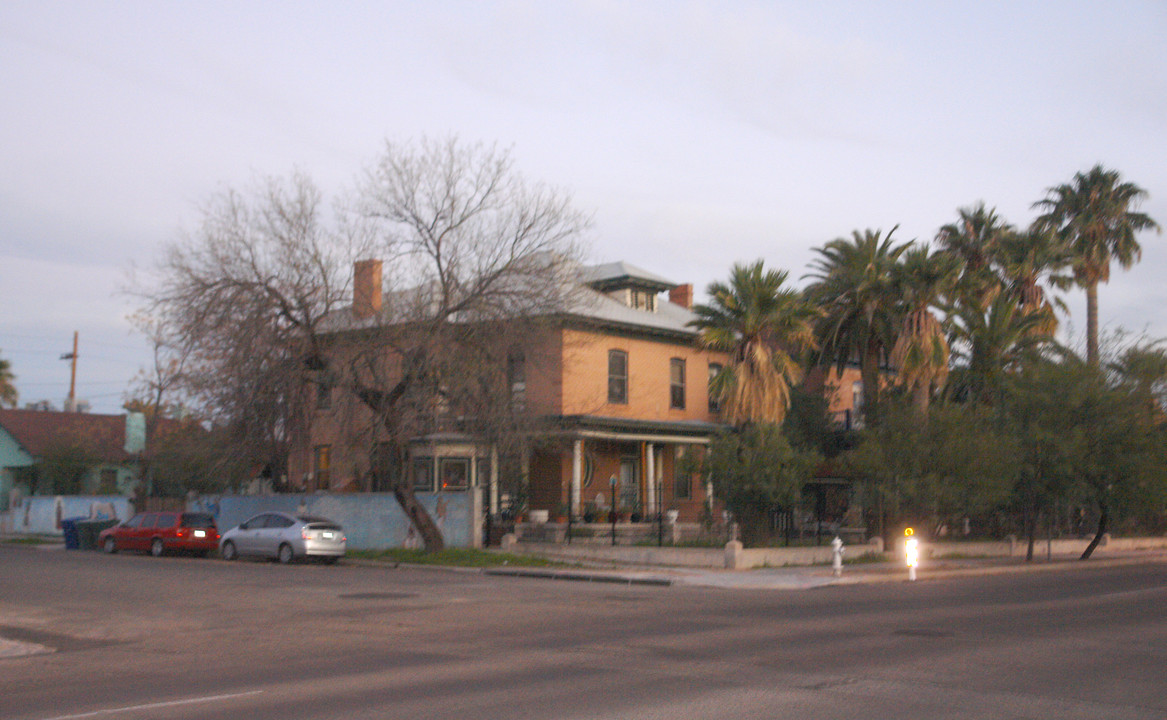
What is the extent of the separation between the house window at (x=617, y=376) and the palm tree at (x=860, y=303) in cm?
708

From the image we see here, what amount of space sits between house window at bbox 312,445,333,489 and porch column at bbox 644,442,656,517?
12127mm

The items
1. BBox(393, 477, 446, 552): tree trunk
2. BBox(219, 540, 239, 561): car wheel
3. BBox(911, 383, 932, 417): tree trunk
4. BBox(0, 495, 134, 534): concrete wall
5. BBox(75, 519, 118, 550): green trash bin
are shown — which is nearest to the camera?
BBox(393, 477, 446, 552): tree trunk

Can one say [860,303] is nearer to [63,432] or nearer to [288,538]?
[288,538]

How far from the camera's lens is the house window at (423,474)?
1452 inches

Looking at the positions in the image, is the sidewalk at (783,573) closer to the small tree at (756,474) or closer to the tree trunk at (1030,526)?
the tree trunk at (1030,526)

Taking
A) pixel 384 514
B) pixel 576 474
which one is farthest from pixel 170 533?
pixel 576 474

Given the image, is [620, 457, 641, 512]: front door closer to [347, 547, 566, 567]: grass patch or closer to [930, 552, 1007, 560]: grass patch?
[347, 547, 566, 567]: grass patch

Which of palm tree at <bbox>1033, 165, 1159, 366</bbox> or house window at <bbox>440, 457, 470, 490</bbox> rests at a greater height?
palm tree at <bbox>1033, 165, 1159, 366</bbox>

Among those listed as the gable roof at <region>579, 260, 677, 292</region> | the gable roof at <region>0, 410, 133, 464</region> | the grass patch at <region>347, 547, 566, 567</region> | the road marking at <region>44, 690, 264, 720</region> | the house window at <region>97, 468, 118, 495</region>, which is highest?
the gable roof at <region>579, 260, 677, 292</region>

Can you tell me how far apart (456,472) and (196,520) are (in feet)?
29.3

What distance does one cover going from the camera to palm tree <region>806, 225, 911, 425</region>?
3469 cm

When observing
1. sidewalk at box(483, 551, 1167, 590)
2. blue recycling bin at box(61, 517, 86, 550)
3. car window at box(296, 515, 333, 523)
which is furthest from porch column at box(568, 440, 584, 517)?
blue recycling bin at box(61, 517, 86, 550)

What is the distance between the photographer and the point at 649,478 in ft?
121

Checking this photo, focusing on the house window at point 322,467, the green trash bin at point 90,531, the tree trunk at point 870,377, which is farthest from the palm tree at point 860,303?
the green trash bin at point 90,531
